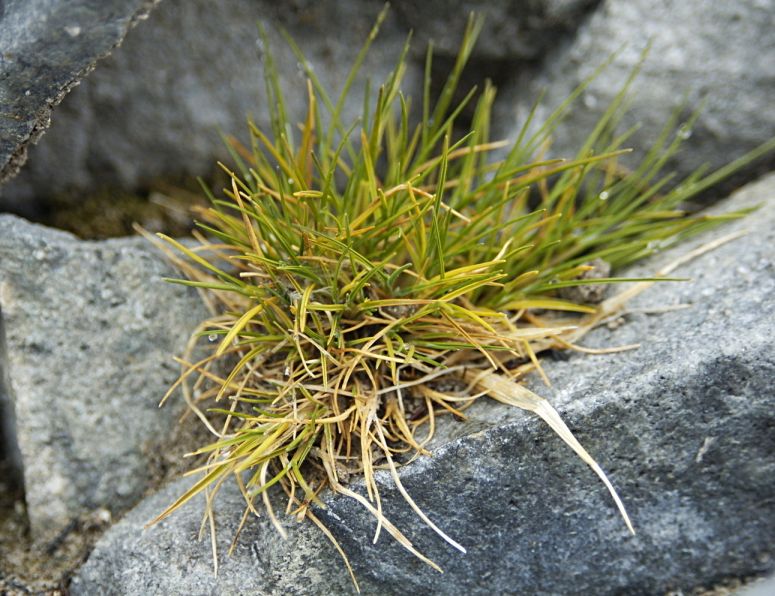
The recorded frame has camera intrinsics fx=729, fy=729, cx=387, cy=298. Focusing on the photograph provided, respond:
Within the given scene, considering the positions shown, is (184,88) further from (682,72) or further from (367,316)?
(682,72)

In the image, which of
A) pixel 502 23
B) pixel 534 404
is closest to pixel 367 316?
pixel 534 404

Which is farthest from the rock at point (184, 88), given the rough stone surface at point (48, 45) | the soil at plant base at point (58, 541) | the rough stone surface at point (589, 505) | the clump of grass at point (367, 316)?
the rough stone surface at point (589, 505)

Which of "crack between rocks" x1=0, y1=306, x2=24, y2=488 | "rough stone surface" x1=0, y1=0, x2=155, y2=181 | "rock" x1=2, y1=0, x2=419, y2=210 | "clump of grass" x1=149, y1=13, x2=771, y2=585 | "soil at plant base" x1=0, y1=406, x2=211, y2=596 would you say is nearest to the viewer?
"rough stone surface" x1=0, y1=0, x2=155, y2=181

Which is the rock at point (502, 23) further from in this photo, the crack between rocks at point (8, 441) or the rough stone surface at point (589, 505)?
the crack between rocks at point (8, 441)

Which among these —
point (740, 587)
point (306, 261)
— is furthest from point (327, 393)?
point (740, 587)

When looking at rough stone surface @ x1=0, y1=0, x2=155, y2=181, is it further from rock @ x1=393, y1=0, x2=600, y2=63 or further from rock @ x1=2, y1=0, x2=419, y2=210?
rock @ x1=393, y1=0, x2=600, y2=63

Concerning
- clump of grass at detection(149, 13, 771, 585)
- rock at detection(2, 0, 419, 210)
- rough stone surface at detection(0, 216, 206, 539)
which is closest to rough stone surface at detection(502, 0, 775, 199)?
clump of grass at detection(149, 13, 771, 585)

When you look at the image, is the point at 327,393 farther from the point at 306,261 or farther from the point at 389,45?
the point at 389,45
